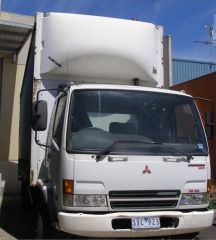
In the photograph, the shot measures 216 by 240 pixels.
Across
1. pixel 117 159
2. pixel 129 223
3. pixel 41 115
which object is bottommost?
pixel 129 223

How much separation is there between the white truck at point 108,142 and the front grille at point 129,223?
0.01m

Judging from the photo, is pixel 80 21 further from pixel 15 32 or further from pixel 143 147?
pixel 15 32

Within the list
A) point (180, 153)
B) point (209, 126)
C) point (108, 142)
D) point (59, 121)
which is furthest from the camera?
point (209, 126)

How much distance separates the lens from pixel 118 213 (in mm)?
5770

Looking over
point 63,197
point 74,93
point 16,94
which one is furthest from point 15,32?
point 63,197

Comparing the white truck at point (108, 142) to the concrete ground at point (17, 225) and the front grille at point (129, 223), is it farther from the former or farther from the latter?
the concrete ground at point (17, 225)

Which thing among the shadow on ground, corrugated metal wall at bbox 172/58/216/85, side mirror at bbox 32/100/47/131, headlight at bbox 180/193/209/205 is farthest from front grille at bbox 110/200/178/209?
corrugated metal wall at bbox 172/58/216/85

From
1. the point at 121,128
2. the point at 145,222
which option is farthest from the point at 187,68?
the point at 145,222

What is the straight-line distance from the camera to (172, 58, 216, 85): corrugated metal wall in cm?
2041

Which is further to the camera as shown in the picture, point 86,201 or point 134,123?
point 134,123

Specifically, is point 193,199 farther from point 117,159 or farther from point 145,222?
point 117,159

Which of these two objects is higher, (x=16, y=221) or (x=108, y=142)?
(x=108, y=142)

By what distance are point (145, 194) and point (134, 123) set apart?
98 centimetres

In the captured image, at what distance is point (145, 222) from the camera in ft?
19.1
